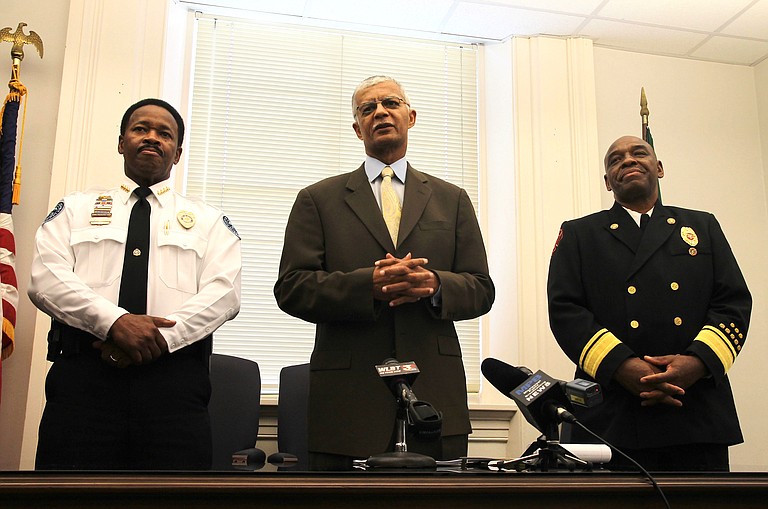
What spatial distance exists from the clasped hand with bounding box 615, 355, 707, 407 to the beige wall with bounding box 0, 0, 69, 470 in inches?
94.8

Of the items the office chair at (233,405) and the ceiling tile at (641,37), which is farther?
the ceiling tile at (641,37)

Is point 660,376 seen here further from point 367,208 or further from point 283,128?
point 283,128

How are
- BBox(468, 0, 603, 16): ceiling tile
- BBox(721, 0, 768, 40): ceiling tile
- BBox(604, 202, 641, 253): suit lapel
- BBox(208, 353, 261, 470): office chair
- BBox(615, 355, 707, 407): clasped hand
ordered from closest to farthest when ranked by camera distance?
BBox(615, 355, 707, 407): clasped hand
BBox(604, 202, 641, 253): suit lapel
BBox(208, 353, 261, 470): office chair
BBox(468, 0, 603, 16): ceiling tile
BBox(721, 0, 768, 40): ceiling tile

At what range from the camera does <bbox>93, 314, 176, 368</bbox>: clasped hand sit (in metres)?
1.95

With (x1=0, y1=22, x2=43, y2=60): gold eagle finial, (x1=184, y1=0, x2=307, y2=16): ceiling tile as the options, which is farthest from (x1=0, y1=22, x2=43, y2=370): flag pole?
(x1=184, y1=0, x2=307, y2=16): ceiling tile

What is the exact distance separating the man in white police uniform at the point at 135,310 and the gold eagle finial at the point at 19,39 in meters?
1.40

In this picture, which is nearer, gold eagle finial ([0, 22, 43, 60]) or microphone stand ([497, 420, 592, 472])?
microphone stand ([497, 420, 592, 472])

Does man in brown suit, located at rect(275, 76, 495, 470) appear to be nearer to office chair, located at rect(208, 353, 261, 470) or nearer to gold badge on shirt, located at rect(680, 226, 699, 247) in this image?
gold badge on shirt, located at rect(680, 226, 699, 247)

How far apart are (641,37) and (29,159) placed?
328 centimetres

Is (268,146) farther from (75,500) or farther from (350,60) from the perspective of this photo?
(75,500)

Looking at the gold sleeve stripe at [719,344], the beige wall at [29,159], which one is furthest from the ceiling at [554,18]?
the gold sleeve stripe at [719,344]

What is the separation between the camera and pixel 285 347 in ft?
12.7

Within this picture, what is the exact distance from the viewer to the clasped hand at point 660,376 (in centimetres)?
216

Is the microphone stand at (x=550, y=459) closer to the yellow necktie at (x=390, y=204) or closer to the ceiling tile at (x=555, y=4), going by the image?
the yellow necktie at (x=390, y=204)
